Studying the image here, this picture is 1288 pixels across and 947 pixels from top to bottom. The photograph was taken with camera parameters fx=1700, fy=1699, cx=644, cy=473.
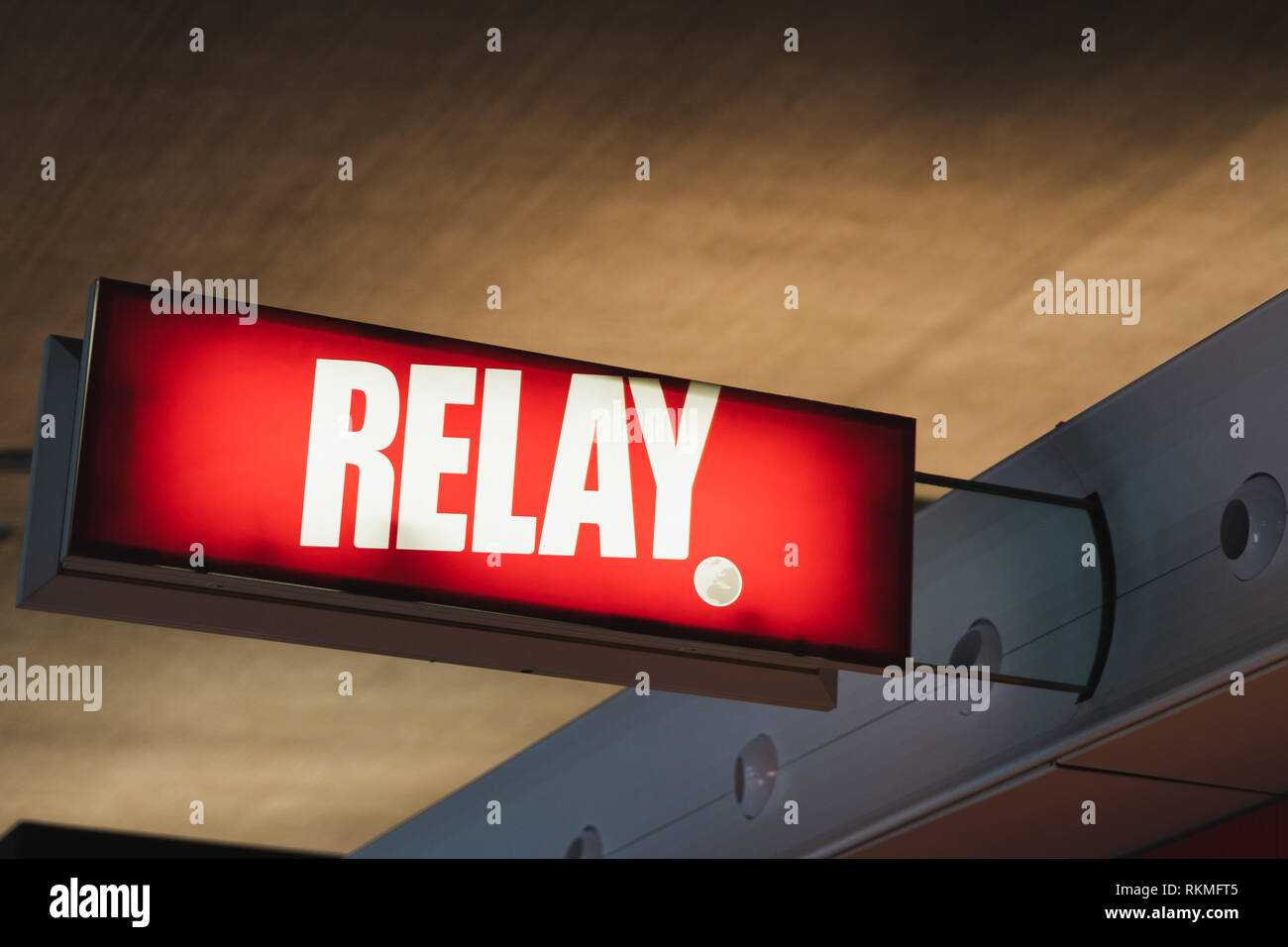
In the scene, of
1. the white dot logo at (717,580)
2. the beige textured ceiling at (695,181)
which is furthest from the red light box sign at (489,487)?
the beige textured ceiling at (695,181)

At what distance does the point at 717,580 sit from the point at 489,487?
461 mm

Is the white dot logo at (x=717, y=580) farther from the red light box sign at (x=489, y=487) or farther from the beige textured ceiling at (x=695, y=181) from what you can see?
the beige textured ceiling at (x=695, y=181)

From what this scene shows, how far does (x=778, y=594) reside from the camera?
3209 mm

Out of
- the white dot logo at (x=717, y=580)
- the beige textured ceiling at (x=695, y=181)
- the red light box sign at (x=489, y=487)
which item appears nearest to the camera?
the red light box sign at (x=489, y=487)

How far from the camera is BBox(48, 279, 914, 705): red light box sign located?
2891 mm

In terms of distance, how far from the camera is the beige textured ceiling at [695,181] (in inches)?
130

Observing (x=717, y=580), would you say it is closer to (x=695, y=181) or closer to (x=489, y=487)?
(x=489, y=487)

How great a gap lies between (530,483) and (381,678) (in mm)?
3474

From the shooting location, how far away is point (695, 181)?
368 centimetres

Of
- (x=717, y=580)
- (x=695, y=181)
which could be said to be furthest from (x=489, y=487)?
(x=695, y=181)

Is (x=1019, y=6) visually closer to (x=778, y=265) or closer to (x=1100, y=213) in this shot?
(x=1100, y=213)

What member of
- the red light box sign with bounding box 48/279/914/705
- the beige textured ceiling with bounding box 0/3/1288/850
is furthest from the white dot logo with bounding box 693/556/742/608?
the beige textured ceiling with bounding box 0/3/1288/850

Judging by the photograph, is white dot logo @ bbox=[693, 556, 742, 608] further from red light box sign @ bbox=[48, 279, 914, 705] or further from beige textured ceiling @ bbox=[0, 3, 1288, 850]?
beige textured ceiling @ bbox=[0, 3, 1288, 850]

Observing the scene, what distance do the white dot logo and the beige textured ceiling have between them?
3.06 feet
